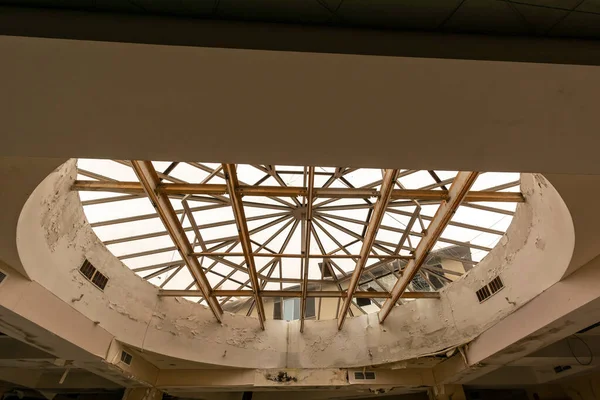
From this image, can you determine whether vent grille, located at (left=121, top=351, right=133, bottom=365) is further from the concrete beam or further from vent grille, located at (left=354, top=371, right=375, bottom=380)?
the concrete beam

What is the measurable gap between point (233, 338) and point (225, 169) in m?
7.83

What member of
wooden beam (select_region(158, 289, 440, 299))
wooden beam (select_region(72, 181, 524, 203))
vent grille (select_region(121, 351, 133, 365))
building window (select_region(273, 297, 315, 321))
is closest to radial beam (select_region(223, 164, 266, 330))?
wooden beam (select_region(72, 181, 524, 203))

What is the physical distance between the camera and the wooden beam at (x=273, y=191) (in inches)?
240

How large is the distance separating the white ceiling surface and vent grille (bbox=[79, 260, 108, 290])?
99 centimetres

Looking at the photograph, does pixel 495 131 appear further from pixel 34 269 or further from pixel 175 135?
pixel 34 269

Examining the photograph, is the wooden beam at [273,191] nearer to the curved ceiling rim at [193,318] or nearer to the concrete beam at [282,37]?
the curved ceiling rim at [193,318]

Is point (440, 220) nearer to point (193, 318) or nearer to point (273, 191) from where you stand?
point (273, 191)

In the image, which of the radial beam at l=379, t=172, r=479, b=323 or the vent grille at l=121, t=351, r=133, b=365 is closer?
the radial beam at l=379, t=172, r=479, b=323

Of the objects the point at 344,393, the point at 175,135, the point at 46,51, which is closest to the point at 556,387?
the point at 344,393

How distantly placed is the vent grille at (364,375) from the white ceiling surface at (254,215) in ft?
11.9

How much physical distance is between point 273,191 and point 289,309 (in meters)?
9.07

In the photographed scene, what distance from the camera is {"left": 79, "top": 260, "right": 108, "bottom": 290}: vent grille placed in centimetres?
793

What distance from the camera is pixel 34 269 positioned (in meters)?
6.19

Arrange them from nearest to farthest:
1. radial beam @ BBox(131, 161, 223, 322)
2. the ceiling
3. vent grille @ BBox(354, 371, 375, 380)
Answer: the ceiling, radial beam @ BBox(131, 161, 223, 322), vent grille @ BBox(354, 371, 375, 380)
